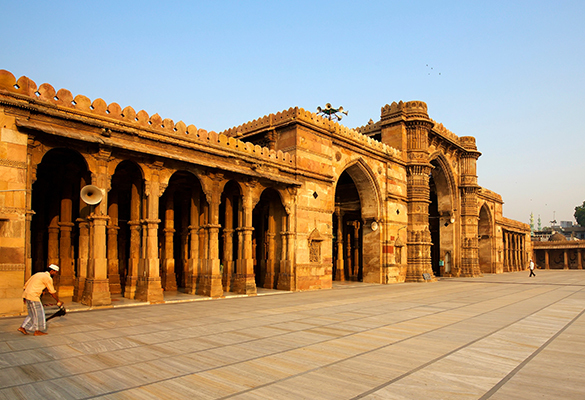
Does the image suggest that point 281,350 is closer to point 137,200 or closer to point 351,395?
point 351,395

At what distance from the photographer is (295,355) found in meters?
6.67

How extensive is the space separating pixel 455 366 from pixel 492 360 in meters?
0.79

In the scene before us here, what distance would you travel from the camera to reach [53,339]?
7633 mm

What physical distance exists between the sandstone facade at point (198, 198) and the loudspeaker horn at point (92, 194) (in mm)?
488

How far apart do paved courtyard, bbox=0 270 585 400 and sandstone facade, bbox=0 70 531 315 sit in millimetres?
3344

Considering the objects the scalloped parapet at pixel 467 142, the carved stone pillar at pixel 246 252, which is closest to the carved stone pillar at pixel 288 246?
the carved stone pillar at pixel 246 252

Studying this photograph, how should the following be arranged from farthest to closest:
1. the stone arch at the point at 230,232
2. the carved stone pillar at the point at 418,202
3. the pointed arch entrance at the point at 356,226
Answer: the carved stone pillar at the point at 418,202
the pointed arch entrance at the point at 356,226
the stone arch at the point at 230,232

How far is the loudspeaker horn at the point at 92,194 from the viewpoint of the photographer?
11.7m

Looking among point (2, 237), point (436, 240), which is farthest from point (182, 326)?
point (436, 240)

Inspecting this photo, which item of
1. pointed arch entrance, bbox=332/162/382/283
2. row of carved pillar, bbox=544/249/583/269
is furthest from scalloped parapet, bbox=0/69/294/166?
row of carved pillar, bbox=544/249/583/269

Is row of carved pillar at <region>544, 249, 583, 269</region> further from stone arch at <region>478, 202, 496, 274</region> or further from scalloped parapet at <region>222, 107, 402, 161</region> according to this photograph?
scalloped parapet at <region>222, 107, 402, 161</region>

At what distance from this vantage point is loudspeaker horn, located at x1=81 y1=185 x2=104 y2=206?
38.4 feet

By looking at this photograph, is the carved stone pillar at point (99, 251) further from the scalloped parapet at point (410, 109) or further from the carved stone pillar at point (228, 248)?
the scalloped parapet at point (410, 109)

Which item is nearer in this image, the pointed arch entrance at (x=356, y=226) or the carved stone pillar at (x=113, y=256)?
the carved stone pillar at (x=113, y=256)
